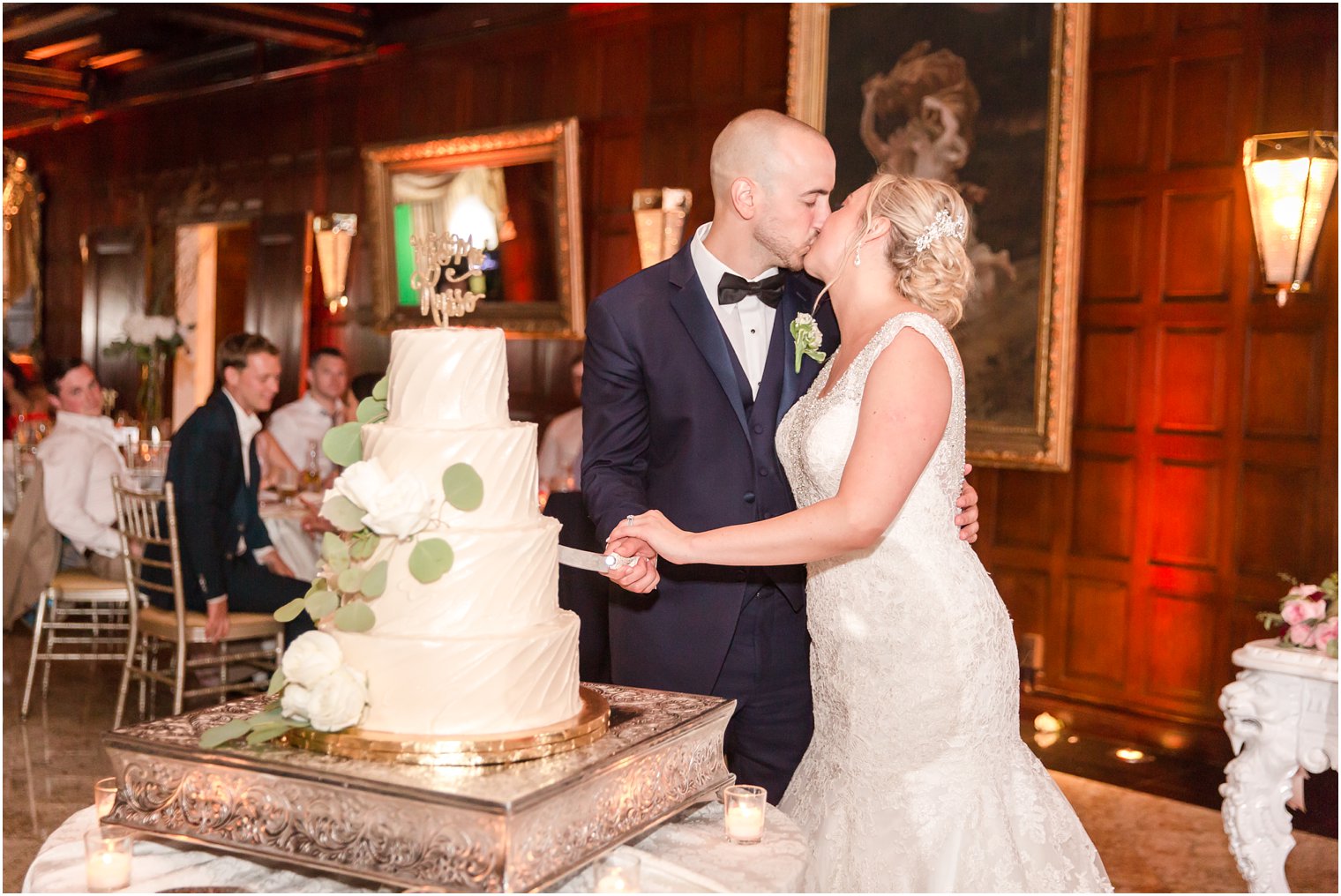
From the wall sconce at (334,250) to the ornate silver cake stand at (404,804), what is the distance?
7832mm

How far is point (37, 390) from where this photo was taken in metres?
10.1

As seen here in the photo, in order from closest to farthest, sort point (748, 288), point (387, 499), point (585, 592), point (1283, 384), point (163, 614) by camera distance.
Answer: point (387, 499)
point (748, 288)
point (585, 592)
point (1283, 384)
point (163, 614)

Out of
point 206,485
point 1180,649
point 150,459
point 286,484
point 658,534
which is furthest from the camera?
point 286,484

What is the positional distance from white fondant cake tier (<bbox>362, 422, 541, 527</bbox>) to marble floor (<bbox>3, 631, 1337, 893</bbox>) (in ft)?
8.64

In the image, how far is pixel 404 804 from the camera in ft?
5.26

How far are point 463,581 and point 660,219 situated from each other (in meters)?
5.68

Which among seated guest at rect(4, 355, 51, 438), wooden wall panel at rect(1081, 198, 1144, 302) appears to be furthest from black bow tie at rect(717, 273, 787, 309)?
seated guest at rect(4, 355, 51, 438)

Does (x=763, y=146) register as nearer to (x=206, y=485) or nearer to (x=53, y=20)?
(x=206, y=485)

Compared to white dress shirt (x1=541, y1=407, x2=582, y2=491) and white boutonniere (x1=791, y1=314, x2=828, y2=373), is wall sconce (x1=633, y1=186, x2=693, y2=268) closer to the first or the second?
white dress shirt (x1=541, y1=407, x2=582, y2=491)

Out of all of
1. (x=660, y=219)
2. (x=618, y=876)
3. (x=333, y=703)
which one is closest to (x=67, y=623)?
(x=660, y=219)

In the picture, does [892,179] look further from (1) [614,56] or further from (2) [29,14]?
(2) [29,14]

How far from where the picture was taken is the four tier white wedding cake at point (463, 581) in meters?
1.77

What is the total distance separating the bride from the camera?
2.37m

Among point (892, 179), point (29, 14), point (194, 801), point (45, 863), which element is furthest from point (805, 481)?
point (29, 14)
